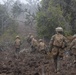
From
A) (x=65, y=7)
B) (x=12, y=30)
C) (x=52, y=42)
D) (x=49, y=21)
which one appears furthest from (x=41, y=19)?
(x=52, y=42)

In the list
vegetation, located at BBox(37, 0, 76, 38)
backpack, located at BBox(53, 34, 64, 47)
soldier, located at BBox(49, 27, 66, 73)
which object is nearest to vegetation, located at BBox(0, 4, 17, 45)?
vegetation, located at BBox(37, 0, 76, 38)

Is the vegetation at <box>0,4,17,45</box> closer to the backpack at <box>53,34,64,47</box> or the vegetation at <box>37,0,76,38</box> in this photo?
the vegetation at <box>37,0,76,38</box>

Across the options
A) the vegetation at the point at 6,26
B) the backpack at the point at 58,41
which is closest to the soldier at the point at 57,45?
the backpack at the point at 58,41

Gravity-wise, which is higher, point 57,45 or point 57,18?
point 57,18

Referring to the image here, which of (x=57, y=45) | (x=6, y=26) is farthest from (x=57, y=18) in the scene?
(x=57, y=45)

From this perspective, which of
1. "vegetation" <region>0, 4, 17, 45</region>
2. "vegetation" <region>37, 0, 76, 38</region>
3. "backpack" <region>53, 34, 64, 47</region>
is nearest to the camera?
"backpack" <region>53, 34, 64, 47</region>

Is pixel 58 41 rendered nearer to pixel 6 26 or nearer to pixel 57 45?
pixel 57 45

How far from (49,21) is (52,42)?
16.0 metres

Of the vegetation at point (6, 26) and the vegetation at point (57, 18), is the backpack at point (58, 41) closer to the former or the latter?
the vegetation at point (57, 18)

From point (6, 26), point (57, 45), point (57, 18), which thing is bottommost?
point (57, 45)

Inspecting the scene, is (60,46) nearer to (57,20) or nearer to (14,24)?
(57,20)

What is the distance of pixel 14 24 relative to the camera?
35.9 metres

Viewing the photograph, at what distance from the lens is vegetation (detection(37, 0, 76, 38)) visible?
2577 cm

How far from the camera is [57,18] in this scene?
2581 cm
